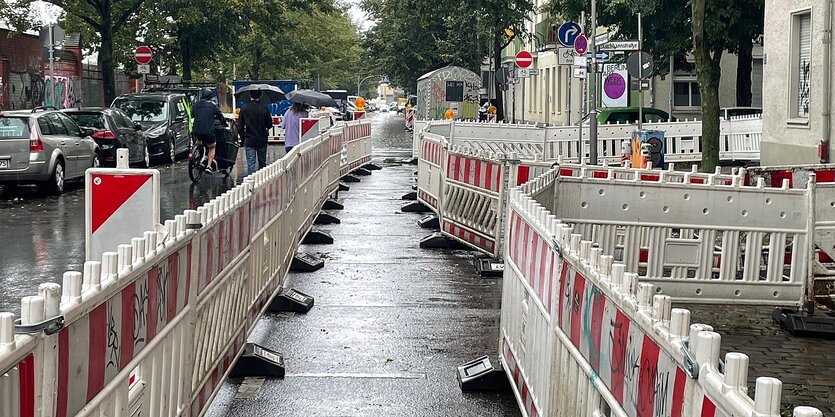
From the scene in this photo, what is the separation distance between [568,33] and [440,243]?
12.4 m

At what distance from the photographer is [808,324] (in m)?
9.73

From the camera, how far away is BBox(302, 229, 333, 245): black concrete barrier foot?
15.1 metres

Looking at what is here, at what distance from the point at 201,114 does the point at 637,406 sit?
70.5 ft

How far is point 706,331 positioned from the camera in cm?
318

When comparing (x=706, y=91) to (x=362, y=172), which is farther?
(x=362, y=172)

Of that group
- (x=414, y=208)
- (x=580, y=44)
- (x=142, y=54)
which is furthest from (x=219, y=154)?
(x=142, y=54)

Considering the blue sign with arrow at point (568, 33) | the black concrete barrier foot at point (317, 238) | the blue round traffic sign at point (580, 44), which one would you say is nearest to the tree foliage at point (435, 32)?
the blue sign with arrow at point (568, 33)

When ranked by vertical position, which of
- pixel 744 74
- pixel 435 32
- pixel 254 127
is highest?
pixel 435 32

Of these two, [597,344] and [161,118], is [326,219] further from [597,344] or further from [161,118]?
[161,118]

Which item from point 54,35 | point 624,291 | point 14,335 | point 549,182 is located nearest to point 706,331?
point 624,291

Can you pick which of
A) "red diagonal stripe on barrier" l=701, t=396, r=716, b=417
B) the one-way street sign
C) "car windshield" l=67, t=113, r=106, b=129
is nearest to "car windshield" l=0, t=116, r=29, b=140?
"car windshield" l=67, t=113, r=106, b=129

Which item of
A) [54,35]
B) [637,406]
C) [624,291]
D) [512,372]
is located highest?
A: [54,35]

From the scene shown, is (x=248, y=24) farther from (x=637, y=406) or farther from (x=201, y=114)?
(x=637, y=406)

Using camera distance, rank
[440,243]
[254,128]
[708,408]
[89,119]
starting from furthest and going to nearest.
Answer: [89,119] → [254,128] → [440,243] → [708,408]
